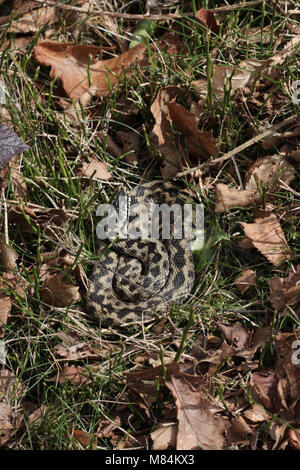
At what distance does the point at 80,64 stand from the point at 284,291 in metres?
2.95

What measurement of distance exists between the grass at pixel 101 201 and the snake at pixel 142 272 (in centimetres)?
12

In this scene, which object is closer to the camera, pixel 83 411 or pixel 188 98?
pixel 83 411

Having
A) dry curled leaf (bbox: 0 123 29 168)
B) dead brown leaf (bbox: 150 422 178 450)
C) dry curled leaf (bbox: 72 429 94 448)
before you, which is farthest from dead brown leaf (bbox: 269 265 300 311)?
dry curled leaf (bbox: 0 123 29 168)

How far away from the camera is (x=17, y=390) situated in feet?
13.9

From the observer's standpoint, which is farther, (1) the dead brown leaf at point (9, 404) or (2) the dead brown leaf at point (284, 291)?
(2) the dead brown leaf at point (284, 291)

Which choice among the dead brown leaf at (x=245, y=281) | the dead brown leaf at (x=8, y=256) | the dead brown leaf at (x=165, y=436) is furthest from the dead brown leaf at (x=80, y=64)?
the dead brown leaf at (x=165, y=436)

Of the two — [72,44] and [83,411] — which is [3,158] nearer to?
[72,44]

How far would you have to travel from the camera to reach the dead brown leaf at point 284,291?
417cm

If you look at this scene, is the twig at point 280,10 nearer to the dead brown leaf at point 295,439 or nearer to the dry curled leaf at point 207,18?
the dry curled leaf at point 207,18

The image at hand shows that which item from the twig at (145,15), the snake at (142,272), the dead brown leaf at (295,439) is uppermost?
the twig at (145,15)

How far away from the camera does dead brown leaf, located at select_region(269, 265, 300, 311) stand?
13.7ft

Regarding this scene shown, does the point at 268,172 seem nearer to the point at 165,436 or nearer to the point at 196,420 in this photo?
the point at 196,420
